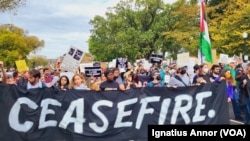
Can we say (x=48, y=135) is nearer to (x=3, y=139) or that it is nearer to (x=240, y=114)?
(x=3, y=139)

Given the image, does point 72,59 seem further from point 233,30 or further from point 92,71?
point 233,30

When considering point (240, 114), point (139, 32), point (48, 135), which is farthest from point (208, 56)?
point (139, 32)

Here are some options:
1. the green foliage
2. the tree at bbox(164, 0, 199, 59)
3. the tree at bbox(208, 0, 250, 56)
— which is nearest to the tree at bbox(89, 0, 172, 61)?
the green foliage

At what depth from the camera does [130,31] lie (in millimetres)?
Result: 63438

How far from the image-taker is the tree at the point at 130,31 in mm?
63469

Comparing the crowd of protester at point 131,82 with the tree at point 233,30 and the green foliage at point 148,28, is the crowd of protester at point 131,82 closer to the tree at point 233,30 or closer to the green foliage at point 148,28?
the tree at point 233,30

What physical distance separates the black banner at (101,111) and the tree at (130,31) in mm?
53578

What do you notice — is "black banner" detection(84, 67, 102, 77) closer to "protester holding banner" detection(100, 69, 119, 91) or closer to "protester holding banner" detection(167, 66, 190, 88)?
"protester holding banner" detection(167, 66, 190, 88)

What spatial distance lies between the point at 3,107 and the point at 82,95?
148 centimetres

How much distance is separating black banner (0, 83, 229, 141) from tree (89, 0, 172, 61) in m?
53.6

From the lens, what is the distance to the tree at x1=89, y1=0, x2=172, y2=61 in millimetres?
63469

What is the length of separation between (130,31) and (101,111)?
182 feet

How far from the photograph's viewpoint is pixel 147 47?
65.6m

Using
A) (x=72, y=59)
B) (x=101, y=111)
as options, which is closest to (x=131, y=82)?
(x=72, y=59)
